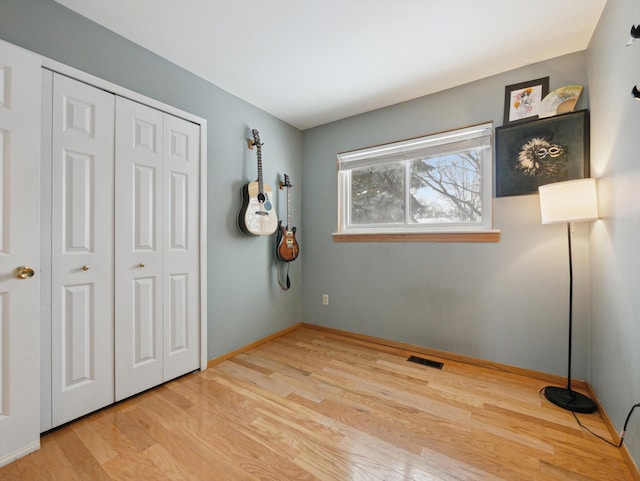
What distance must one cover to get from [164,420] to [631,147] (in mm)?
2825

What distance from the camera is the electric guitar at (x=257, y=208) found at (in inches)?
97.0

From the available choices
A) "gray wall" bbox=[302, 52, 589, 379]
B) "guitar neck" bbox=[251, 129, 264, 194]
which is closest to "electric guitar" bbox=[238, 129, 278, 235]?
"guitar neck" bbox=[251, 129, 264, 194]

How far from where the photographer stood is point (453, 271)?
2381 mm

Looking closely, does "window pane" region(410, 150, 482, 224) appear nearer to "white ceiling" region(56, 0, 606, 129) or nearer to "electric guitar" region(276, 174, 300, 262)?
"white ceiling" region(56, 0, 606, 129)

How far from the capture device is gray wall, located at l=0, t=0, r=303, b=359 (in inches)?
58.7

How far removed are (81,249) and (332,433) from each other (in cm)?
178

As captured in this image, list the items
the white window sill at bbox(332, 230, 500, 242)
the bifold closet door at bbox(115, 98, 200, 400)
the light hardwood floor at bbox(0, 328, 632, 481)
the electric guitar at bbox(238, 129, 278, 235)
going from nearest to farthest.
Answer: the light hardwood floor at bbox(0, 328, 632, 481), the bifold closet door at bbox(115, 98, 200, 400), the white window sill at bbox(332, 230, 500, 242), the electric guitar at bbox(238, 129, 278, 235)

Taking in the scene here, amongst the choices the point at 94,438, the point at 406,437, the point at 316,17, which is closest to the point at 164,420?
the point at 94,438

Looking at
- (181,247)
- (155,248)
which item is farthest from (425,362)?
(155,248)

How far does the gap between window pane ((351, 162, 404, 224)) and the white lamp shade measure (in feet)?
4.08

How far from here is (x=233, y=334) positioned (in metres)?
2.48

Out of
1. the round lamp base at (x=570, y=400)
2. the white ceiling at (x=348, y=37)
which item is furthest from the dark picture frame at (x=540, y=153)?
the round lamp base at (x=570, y=400)

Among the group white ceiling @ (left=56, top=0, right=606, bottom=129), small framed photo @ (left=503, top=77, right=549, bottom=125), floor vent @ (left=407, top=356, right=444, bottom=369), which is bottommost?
floor vent @ (left=407, top=356, right=444, bottom=369)

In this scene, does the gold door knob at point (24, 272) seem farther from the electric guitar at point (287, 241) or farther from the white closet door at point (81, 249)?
the electric guitar at point (287, 241)
